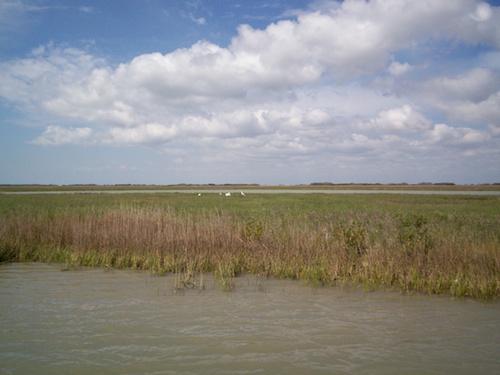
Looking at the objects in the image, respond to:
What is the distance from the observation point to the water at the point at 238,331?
486 cm

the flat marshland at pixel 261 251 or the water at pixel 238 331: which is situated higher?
the flat marshland at pixel 261 251

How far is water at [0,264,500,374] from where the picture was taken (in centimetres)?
486

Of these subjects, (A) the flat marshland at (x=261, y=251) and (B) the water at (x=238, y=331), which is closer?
(B) the water at (x=238, y=331)

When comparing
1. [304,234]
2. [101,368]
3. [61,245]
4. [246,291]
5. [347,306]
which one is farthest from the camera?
[61,245]

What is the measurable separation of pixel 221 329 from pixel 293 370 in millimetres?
1647

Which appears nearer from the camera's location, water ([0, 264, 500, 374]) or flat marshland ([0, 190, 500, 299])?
water ([0, 264, 500, 374])

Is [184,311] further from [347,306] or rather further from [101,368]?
[347,306]

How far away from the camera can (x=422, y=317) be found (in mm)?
6723

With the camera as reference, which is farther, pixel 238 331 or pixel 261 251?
pixel 261 251

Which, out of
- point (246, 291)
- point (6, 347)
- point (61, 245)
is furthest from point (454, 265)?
point (61, 245)

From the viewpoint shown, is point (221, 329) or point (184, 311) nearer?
point (221, 329)

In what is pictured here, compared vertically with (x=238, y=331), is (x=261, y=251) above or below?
above

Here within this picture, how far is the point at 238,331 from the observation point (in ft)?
19.5

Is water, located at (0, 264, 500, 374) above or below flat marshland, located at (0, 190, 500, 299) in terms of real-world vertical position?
below
